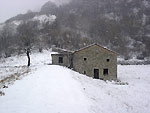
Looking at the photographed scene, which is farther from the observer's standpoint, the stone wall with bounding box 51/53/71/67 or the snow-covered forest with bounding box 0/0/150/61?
the snow-covered forest with bounding box 0/0/150/61

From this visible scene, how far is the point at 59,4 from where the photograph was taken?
5728 inches

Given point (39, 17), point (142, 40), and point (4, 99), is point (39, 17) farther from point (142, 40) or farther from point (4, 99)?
point (4, 99)

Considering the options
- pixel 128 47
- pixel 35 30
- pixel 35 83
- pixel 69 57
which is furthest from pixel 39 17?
pixel 35 83

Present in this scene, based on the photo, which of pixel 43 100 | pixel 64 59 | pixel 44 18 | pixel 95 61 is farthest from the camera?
pixel 44 18

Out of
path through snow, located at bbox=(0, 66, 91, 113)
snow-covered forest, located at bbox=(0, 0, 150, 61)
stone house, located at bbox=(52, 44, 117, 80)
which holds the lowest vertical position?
path through snow, located at bbox=(0, 66, 91, 113)

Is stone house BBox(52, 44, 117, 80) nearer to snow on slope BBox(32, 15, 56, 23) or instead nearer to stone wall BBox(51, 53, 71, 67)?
stone wall BBox(51, 53, 71, 67)

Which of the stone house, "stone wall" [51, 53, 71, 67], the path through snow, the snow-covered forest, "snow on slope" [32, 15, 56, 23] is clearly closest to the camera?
the path through snow

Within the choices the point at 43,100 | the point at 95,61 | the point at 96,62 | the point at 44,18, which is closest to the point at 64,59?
the point at 95,61

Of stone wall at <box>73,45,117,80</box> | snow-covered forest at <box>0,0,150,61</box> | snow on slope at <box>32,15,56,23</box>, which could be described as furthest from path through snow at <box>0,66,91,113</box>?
snow on slope at <box>32,15,56,23</box>

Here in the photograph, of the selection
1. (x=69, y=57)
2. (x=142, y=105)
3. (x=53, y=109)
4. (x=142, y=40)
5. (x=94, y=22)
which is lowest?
(x=142, y=105)

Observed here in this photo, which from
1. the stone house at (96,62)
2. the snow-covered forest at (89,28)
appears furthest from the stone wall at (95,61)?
the snow-covered forest at (89,28)

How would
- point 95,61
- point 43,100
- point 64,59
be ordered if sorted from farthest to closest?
1. point 64,59
2. point 95,61
3. point 43,100

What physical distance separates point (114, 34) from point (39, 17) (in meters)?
46.3

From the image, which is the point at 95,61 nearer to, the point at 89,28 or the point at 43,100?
the point at 43,100
